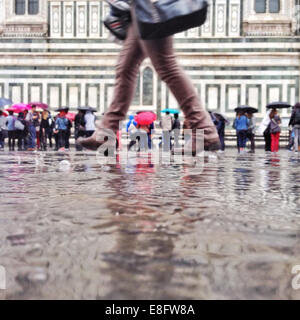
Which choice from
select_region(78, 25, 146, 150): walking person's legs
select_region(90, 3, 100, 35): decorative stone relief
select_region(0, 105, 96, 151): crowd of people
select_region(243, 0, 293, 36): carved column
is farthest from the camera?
select_region(90, 3, 100, 35): decorative stone relief

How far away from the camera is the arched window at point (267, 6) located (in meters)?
14.6

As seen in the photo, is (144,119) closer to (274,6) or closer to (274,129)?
(274,129)

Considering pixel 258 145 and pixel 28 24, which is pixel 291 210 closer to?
pixel 258 145

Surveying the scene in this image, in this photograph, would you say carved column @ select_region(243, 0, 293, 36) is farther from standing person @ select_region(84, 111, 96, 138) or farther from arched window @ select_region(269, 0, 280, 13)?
standing person @ select_region(84, 111, 96, 138)

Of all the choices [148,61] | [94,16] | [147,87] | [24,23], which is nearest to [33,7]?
[24,23]

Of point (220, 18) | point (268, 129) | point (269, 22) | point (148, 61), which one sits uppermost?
point (220, 18)

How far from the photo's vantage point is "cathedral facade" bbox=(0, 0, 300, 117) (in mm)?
14617

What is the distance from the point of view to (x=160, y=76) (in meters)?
2.99

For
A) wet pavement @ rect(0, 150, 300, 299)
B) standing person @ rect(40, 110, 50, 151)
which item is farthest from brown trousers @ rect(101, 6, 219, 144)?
standing person @ rect(40, 110, 50, 151)

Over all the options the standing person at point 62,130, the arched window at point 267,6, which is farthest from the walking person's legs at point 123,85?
the arched window at point 267,6

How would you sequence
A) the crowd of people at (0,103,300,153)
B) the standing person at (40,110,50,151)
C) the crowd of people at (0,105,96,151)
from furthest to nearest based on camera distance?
1. the standing person at (40,110,50,151)
2. the crowd of people at (0,103,300,153)
3. the crowd of people at (0,105,96,151)

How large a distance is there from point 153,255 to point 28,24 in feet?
51.1

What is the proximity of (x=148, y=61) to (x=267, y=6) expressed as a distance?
11.7 feet

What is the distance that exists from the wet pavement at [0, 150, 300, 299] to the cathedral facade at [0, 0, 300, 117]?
1340cm
